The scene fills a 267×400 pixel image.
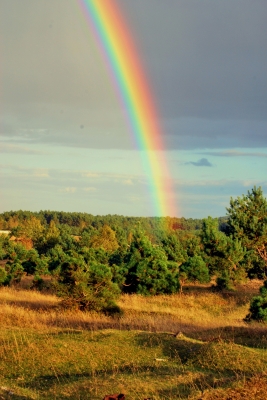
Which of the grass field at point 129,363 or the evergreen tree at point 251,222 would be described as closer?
the grass field at point 129,363

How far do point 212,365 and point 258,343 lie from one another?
3.21 meters

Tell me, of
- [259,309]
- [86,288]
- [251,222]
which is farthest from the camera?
[251,222]

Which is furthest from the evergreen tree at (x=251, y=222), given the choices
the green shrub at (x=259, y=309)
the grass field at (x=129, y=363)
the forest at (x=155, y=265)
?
the grass field at (x=129, y=363)

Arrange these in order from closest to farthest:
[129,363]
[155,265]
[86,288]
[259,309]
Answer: [129,363] < [259,309] < [86,288] < [155,265]

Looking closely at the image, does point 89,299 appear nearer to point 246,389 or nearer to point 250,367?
point 250,367

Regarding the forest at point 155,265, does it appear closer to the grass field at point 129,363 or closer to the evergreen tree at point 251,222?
the evergreen tree at point 251,222

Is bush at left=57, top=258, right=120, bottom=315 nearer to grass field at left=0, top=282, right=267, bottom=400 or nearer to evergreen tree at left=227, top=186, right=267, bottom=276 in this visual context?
grass field at left=0, top=282, right=267, bottom=400

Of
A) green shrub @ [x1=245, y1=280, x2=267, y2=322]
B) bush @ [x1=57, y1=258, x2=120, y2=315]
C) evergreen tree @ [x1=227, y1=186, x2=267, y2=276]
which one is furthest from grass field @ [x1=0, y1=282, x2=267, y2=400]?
evergreen tree @ [x1=227, y1=186, x2=267, y2=276]

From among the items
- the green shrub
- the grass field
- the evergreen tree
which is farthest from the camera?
the evergreen tree

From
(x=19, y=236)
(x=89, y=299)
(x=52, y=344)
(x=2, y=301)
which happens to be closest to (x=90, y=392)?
(x=52, y=344)

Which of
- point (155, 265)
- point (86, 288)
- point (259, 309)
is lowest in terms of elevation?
point (259, 309)

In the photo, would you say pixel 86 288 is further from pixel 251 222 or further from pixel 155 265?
pixel 251 222

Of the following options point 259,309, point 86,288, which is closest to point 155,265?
point 86,288

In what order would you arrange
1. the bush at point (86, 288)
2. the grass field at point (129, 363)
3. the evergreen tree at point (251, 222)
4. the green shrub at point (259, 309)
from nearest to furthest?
the grass field at point (129, 363), the green shrub at point (259, 309), the bush at point (86, 288), the evergreen tree at point (251, 222)
